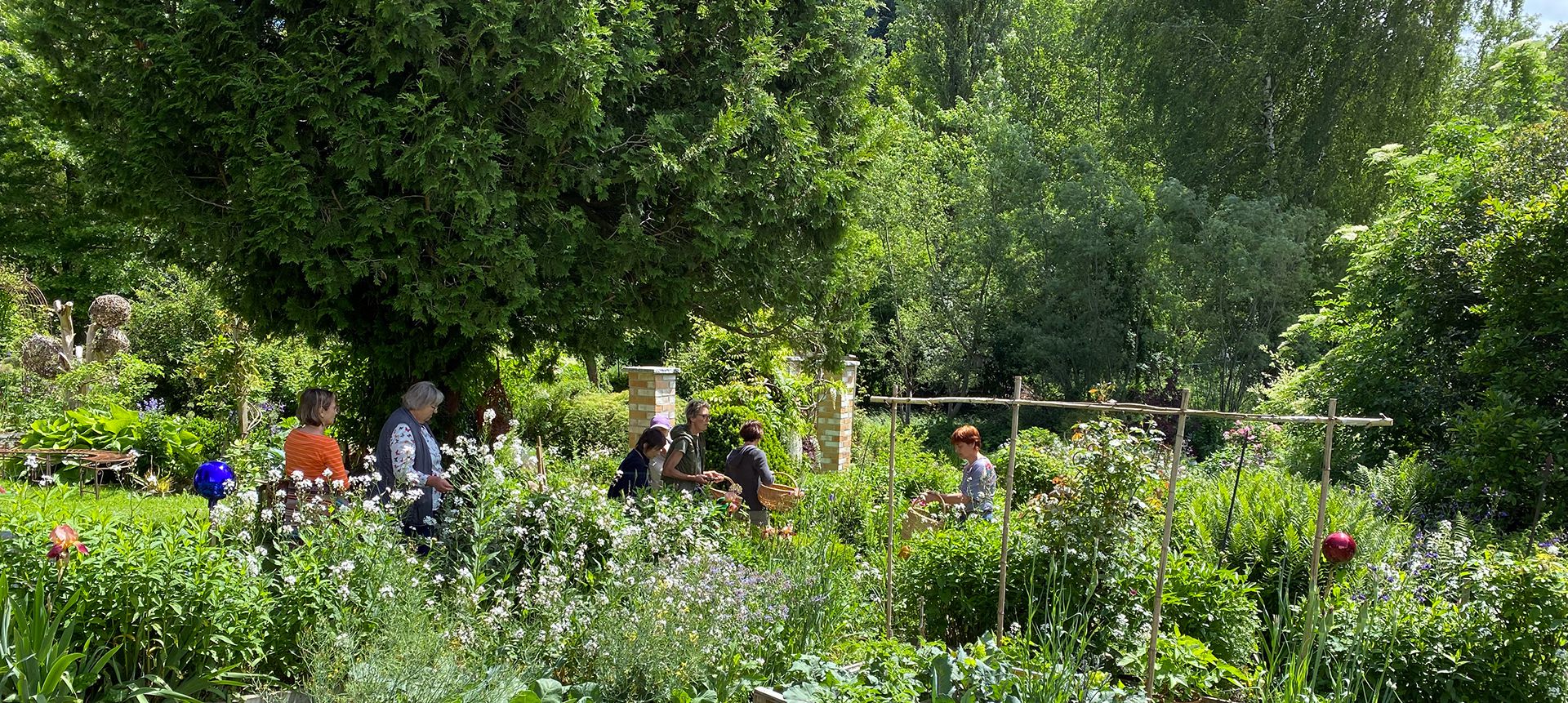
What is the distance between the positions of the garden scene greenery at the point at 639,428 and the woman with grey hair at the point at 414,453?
433 millimetres

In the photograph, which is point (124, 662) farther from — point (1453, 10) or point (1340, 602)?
point (1453, 10)

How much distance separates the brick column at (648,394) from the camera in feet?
30.5

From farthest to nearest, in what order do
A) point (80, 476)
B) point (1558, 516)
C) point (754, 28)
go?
point (80, 476)
point (754, 28)
point (1558, 516)

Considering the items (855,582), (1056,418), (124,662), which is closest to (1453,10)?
(1056,418)

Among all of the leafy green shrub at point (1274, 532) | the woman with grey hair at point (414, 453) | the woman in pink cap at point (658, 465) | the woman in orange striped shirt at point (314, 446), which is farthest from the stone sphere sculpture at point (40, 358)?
the leafy green shrub at point (1274, 532)

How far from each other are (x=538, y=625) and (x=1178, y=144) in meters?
17.6

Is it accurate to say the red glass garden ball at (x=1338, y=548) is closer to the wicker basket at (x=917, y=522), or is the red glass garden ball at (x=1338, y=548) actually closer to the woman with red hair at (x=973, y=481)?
the woman with red hair at (x=973, y=481)

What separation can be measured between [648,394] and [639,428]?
17.3 inches

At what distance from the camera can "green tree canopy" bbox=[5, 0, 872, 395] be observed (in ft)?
16.7

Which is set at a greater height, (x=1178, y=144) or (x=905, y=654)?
(x=1178, y=144)

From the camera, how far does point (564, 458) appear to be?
11508 millimetres

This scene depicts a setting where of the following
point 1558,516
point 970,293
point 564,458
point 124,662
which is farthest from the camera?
point 970,293

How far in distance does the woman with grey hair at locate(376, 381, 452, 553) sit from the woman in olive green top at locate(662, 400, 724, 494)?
1506 mm

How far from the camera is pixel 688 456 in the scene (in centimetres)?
622
